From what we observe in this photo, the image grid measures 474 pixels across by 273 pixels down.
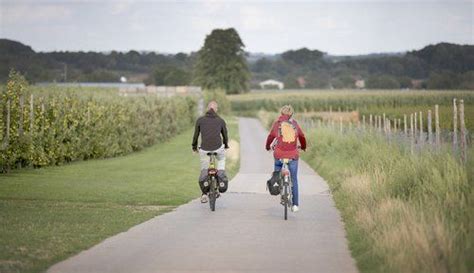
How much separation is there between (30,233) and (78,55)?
138 m

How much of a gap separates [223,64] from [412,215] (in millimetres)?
142978

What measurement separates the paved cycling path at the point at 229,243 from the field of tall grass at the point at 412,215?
40 centimetres

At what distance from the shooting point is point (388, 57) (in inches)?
5192

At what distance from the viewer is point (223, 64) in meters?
155

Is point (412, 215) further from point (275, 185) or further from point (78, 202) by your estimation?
point (78, 202)

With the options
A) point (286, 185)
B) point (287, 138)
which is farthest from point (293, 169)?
point (287, 138)

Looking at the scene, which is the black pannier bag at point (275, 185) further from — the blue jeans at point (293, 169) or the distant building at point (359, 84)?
the distant building at point (359, 84)

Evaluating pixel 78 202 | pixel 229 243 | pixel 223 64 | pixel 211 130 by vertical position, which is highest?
pixel 223 64

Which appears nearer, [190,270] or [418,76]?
[190,270]

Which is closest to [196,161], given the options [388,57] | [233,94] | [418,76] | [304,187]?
[304,187]

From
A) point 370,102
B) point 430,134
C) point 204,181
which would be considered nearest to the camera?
point 204,181

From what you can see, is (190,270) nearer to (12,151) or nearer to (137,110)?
(12,151)

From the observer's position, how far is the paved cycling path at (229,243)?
11.3 meters

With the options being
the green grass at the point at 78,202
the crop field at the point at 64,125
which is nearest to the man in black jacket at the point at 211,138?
the green grass at the point at 78,202
